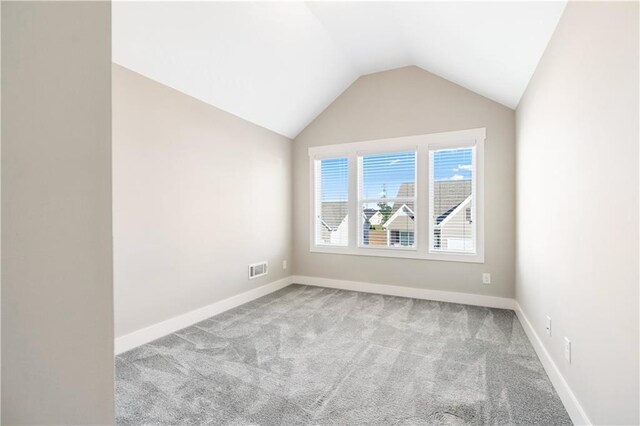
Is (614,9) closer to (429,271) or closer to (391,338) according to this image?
(391,338)

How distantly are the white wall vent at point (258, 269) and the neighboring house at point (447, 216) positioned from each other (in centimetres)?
182

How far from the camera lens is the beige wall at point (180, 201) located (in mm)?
2547

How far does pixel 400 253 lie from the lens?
161 inches

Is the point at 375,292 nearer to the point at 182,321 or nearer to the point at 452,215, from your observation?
the point at 452,215

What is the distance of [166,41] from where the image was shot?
97.3 inches

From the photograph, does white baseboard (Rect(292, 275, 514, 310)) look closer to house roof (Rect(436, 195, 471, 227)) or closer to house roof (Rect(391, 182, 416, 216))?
house roof (Rect(436, 195, 471, 227))

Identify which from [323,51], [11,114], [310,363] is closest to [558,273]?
[310,363]

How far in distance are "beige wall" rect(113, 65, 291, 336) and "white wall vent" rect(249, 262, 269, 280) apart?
79 mm

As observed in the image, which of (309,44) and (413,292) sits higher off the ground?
(309,44)

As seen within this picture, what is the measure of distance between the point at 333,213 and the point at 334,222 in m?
0.13

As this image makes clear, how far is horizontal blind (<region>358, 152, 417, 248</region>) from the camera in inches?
161

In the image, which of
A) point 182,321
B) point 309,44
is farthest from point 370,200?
point 182,321

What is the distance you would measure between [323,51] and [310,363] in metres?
3.11

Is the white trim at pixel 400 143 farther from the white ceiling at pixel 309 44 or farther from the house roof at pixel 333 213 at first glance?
the house roof at pixel 333 213
